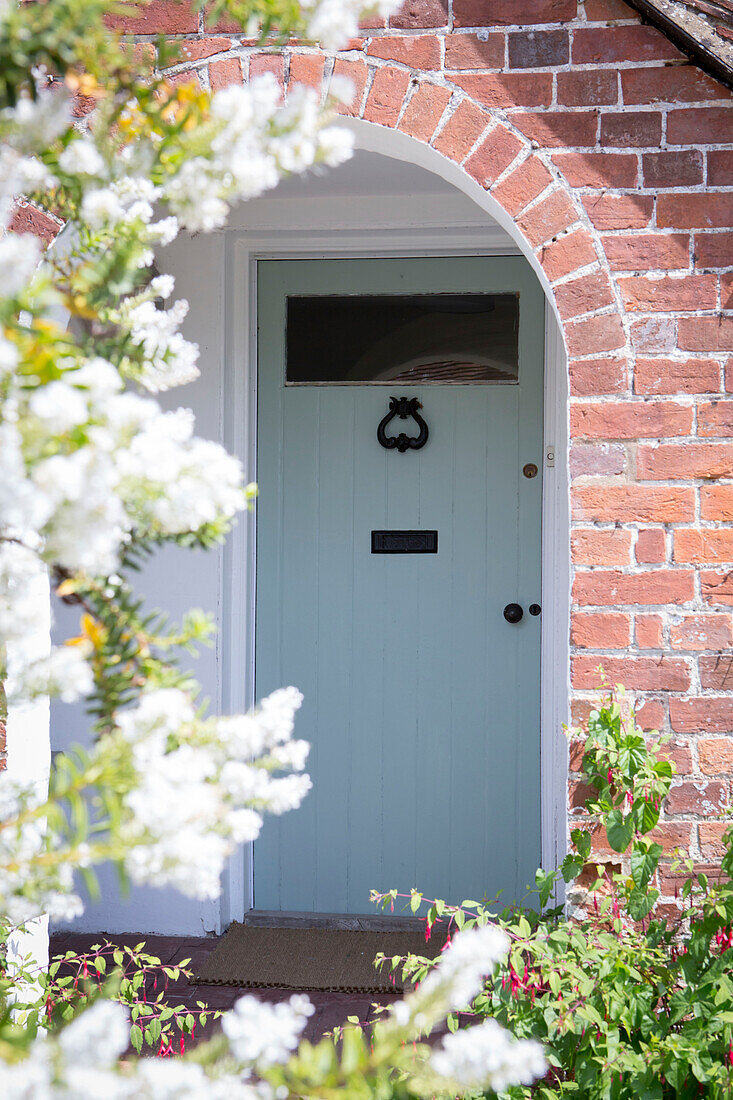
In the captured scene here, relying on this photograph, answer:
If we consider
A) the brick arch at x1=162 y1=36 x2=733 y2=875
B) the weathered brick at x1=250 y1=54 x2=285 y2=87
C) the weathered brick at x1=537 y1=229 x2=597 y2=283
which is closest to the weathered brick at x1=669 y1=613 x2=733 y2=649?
the brick arch at x1=162 y1=36 x2=733 y2=875

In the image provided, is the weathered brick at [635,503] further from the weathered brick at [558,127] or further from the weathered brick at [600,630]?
the weathered brick at [558,127]

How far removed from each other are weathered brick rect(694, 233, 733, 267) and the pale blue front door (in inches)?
46.2

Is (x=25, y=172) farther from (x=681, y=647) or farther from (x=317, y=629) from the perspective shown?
(x=317, y=629)

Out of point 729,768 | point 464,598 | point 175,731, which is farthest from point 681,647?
point 175,731

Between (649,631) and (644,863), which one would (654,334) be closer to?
(649,631)

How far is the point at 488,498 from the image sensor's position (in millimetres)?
3406

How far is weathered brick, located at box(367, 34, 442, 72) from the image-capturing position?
2.26 m

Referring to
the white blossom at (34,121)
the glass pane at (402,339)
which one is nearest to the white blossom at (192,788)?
the white blossom at (34,121)

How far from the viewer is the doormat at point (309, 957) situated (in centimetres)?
298

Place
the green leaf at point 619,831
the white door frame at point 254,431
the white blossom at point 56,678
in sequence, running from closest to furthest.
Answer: the white blossom at point 56,678 → the green leaf at point 619,831 → the white door frame at point 254,431

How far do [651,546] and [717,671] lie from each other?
345 mm

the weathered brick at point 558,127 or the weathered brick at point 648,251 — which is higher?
the weathered brick at point 558,127

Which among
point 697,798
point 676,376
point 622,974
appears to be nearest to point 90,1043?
point 622,974

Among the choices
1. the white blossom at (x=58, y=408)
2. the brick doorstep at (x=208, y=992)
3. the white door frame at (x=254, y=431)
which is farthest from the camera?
the white door frame at (x=254, y=431)
